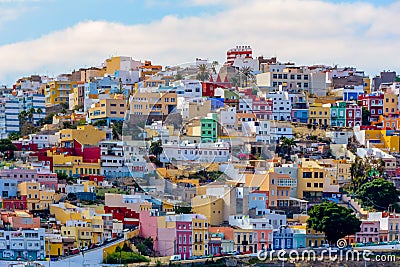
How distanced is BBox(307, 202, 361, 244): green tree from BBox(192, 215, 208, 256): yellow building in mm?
1491

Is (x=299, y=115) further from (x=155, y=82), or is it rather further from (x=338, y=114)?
(x=155, y=82)

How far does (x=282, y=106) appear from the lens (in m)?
24.9

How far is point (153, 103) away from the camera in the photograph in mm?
21734

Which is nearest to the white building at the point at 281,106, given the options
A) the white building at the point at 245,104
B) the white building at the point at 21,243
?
the white building at the point at 245,104

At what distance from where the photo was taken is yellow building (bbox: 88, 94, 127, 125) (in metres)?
24.5

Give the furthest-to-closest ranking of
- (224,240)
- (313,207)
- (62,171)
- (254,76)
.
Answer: (254,76) < (62,171) < (313,207) < (224,240)

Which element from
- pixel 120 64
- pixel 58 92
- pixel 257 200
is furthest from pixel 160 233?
pixel 120 64

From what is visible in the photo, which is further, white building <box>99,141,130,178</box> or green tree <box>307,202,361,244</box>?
white building <box>99,141,130,178</box>

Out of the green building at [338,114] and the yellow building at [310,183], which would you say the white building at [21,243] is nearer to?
the yellow building at [310,183]

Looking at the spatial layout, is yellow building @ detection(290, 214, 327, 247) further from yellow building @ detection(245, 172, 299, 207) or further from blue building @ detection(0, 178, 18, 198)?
blue building @ detection(0, 178, 18, 198)

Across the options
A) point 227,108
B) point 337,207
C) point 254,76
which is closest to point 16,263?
point 337,207

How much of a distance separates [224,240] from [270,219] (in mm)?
868

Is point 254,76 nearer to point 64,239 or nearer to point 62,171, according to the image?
point 62,171

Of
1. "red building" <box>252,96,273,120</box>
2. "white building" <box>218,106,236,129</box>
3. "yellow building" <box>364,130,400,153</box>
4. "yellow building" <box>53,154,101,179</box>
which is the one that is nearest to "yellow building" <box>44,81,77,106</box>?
"red building" <box>252,96,273,120</box>
